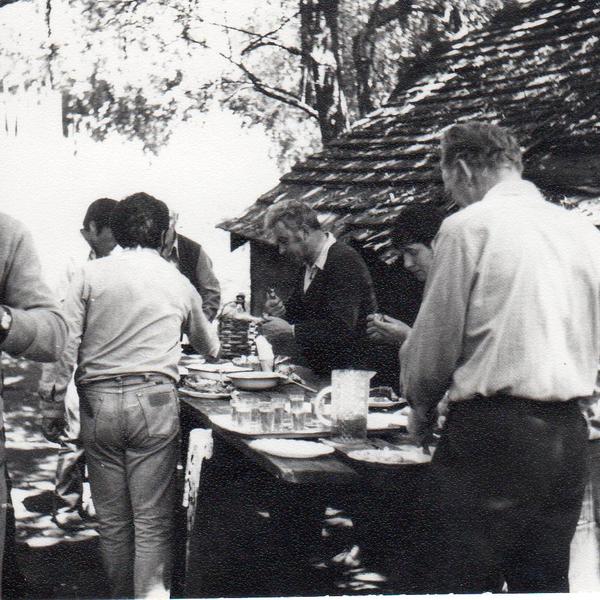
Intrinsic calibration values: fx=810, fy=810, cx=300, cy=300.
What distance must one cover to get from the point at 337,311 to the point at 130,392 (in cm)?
94

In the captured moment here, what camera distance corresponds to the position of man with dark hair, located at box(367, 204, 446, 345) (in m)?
2.88

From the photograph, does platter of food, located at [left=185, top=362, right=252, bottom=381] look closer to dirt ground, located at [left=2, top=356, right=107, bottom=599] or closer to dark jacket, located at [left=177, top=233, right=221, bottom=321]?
dark jacket, located at [left=177, top=233, right=221, bottom=321]

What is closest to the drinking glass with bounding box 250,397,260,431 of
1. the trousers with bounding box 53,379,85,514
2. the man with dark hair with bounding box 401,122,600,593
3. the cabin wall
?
the man with dark hair with bounding box 401,122,600,593

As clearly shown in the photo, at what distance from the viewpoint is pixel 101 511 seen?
2.62 meters

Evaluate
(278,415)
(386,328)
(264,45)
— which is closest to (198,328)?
(278,415)

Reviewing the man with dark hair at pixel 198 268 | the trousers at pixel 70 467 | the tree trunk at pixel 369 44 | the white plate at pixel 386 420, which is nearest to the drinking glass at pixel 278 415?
the white plate at pixel 386 420

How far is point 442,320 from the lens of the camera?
173cm

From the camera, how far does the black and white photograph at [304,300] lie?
1713 mm

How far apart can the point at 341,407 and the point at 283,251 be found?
1200mm

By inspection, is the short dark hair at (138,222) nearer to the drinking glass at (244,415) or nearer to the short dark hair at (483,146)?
the drinking glass at (244,415)

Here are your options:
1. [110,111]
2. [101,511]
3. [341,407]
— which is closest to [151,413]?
[101,511]

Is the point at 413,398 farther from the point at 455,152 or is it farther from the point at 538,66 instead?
the point at 538,66

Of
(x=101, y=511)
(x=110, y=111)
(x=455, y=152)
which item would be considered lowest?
(x=101, y=511)

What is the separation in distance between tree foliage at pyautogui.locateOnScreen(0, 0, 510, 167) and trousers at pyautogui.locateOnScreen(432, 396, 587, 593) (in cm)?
222
